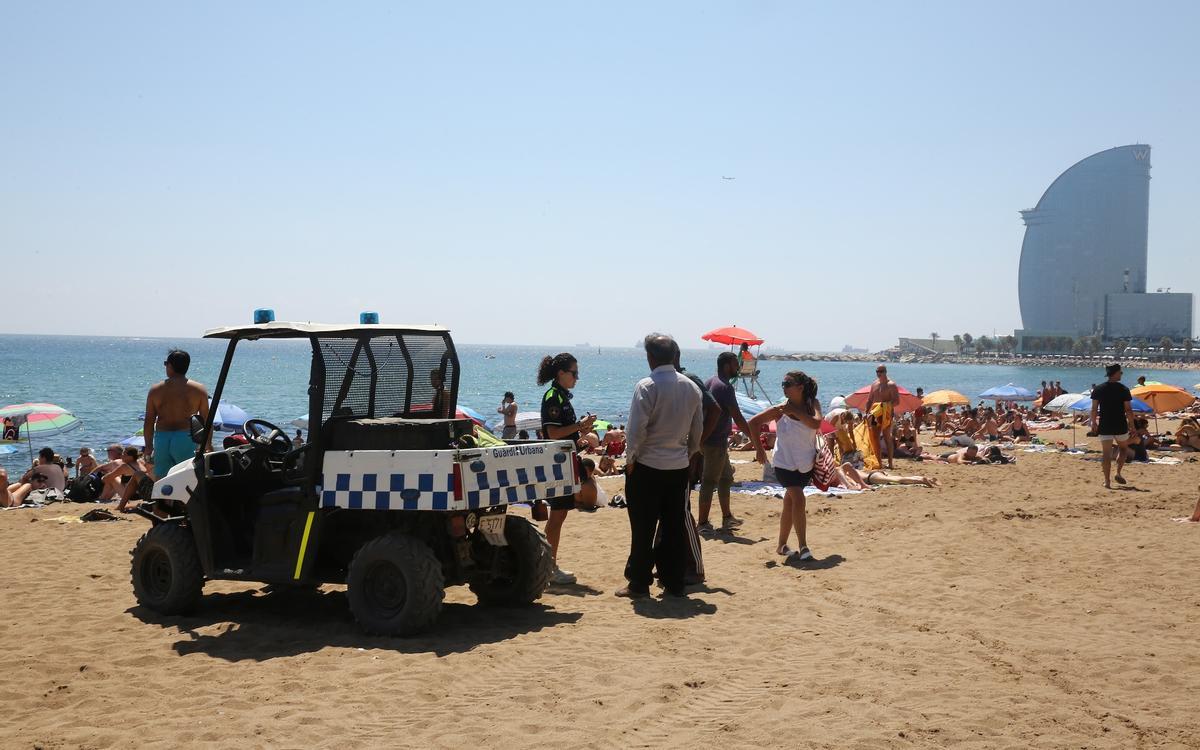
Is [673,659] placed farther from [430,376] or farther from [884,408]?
Answer: [884,408]

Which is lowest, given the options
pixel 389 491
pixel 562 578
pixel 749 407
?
pixel 562 578

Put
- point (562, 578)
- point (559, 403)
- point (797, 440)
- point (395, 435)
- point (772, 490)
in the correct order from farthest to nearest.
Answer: point (772, 490)
point (797, 440)
point (562, 578)
point (559, 403)
point (395, 435)

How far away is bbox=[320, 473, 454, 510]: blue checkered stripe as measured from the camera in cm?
539

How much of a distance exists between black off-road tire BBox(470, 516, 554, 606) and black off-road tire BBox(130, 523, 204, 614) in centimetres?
181

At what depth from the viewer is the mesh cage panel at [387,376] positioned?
5.94m

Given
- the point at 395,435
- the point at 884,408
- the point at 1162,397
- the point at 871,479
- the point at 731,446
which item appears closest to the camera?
the point at 395,435

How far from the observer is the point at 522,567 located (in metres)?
6.41

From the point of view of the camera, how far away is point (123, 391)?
55.3 meters

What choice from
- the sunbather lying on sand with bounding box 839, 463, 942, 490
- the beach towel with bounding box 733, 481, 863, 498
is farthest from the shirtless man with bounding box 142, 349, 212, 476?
the sunbather lying on sand with bounding box 839, 463, 942, 490

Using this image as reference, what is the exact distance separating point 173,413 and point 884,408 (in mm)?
11046

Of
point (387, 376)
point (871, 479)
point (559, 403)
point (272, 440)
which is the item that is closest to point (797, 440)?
point (559, 403)

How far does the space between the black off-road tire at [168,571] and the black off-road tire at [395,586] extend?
121cm

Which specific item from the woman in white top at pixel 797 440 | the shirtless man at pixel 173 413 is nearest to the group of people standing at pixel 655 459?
the woman in white top at pixel 797 440

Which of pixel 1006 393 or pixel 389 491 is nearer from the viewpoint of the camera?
pixel 389 491
